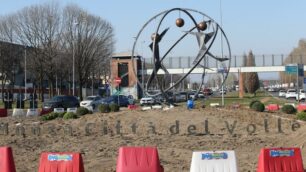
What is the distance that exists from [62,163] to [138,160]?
1550 mm

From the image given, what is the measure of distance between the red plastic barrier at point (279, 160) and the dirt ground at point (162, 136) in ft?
7.75

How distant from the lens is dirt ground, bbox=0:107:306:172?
15.9 metres

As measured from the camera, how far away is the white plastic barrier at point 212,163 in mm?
10258

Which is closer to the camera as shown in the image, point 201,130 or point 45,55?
point 201,130

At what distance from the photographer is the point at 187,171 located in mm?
13406

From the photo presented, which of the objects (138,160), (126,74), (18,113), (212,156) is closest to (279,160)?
(212,156)

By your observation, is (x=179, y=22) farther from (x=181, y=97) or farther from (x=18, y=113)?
(x=181, y=97)

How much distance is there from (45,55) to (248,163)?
58.7 meters

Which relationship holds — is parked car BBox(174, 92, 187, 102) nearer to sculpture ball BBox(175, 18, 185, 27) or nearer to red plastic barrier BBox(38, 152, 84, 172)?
sculpture ball BBox(175, 18, 185, 27)

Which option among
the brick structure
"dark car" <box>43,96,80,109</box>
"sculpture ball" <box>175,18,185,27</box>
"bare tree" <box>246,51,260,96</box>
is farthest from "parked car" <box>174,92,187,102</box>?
"bare tree" <box>246,51,260,96</box>

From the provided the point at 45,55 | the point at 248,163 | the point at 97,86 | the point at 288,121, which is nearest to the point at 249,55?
the point at 97,86

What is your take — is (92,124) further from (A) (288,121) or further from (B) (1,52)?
(B) (1,52)

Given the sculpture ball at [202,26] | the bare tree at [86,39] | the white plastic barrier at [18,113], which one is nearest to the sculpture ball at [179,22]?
the sculpture ball at [202,26]

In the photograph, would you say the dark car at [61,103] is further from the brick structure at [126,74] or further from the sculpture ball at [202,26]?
the brick structure at [126,74]
